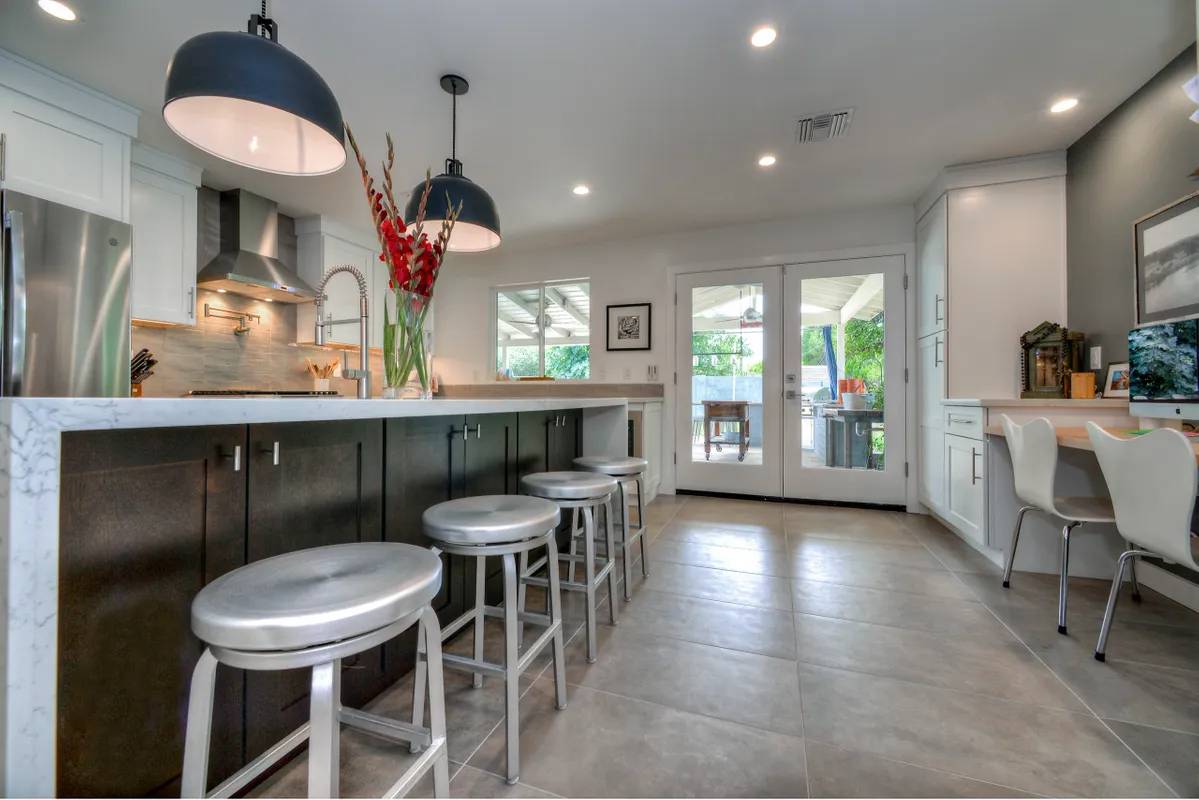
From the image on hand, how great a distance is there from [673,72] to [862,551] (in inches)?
112

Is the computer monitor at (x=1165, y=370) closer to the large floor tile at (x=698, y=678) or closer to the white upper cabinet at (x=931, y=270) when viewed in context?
the white upper cabinet at (x=931, y=270)

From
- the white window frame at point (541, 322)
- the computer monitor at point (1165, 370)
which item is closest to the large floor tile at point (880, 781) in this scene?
the computer monitor at point (1165, 370)

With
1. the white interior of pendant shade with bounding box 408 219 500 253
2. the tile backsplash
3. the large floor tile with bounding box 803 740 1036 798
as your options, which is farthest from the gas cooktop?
the large floor tile with bounding box 803 740 1036 798

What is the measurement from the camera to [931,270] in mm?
3469

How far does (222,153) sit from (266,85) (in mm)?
555

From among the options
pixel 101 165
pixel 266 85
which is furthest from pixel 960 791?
pixel 101 165

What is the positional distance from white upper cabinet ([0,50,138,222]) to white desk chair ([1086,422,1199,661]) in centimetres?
478

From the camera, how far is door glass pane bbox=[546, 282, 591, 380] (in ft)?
16.2

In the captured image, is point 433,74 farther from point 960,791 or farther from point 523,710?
point 960,791

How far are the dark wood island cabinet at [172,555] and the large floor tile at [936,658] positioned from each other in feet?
5.19

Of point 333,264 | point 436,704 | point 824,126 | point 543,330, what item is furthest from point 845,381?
point 333,264

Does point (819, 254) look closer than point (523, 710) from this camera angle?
No

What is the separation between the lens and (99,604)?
2.59 ft

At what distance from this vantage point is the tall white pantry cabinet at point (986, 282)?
2982mm
